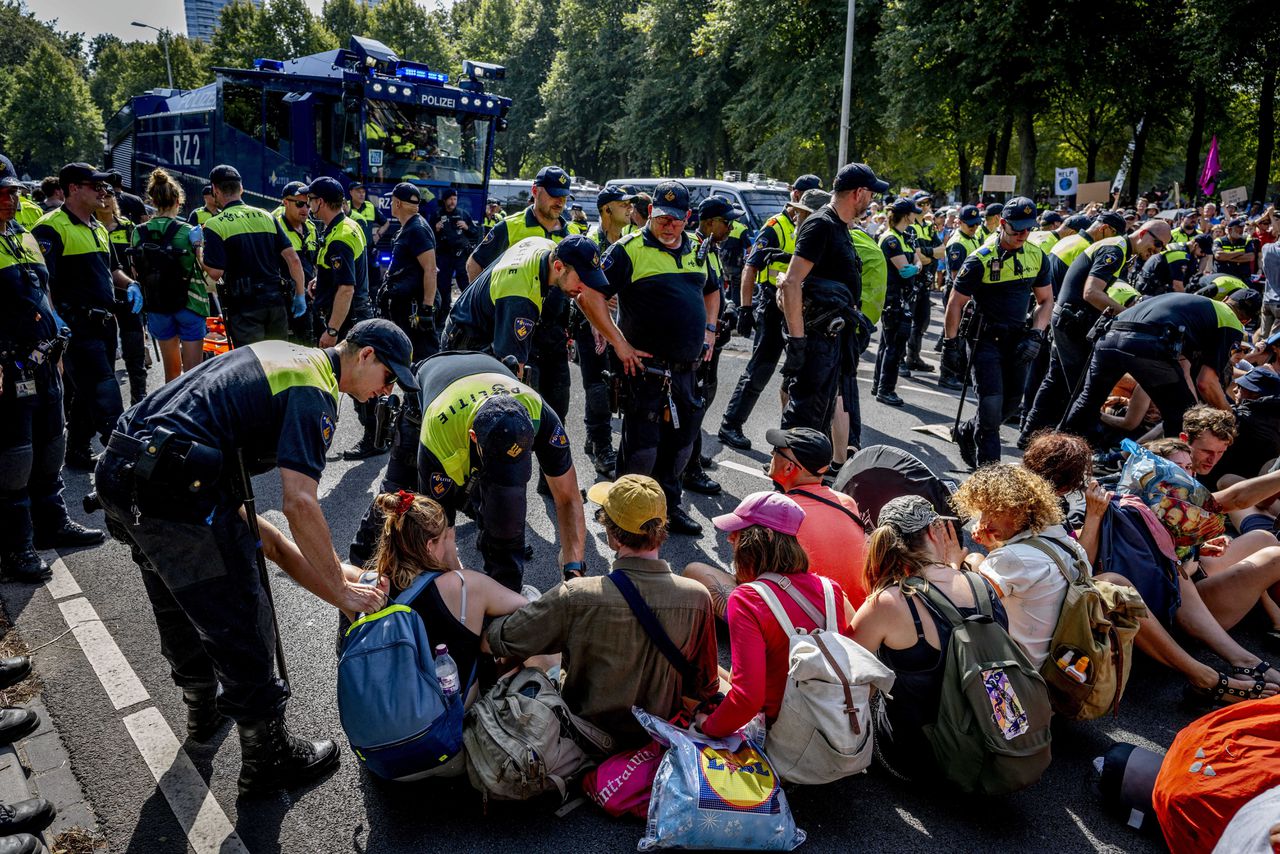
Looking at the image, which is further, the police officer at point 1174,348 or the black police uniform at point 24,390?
the police officer at point 1174,348

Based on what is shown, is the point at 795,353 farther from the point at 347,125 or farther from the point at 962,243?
the point at 347,125

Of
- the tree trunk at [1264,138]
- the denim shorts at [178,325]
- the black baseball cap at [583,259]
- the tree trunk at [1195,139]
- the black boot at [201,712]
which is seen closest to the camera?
the black boot at [201,712]

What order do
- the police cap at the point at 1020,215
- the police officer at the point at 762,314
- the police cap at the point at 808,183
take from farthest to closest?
1. the police cap at the point at 808,183
2. the police officer at the point at 762,314
3. the police cap at the point at 1020,215

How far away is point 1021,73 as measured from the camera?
22.5 meters

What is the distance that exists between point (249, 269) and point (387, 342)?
4407 millimetres

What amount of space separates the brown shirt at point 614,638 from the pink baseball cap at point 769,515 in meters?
0.28

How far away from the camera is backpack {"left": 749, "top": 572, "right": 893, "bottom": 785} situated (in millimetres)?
2773

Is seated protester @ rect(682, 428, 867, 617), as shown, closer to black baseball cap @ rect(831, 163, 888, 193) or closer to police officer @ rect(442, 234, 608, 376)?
police officer @ rect(442, 234, 608, 376)

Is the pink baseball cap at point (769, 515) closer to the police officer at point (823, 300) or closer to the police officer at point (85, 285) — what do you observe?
the police officer at point (823, 300)

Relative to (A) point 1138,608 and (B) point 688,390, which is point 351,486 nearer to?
(B) point 688,390

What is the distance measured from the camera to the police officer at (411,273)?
7.02 metres

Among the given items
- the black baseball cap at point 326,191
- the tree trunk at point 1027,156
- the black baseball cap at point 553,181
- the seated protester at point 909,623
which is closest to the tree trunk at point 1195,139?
the tree trunk at point 1027,156

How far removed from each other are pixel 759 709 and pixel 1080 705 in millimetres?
1374

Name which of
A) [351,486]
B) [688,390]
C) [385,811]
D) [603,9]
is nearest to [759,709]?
[385,811]
